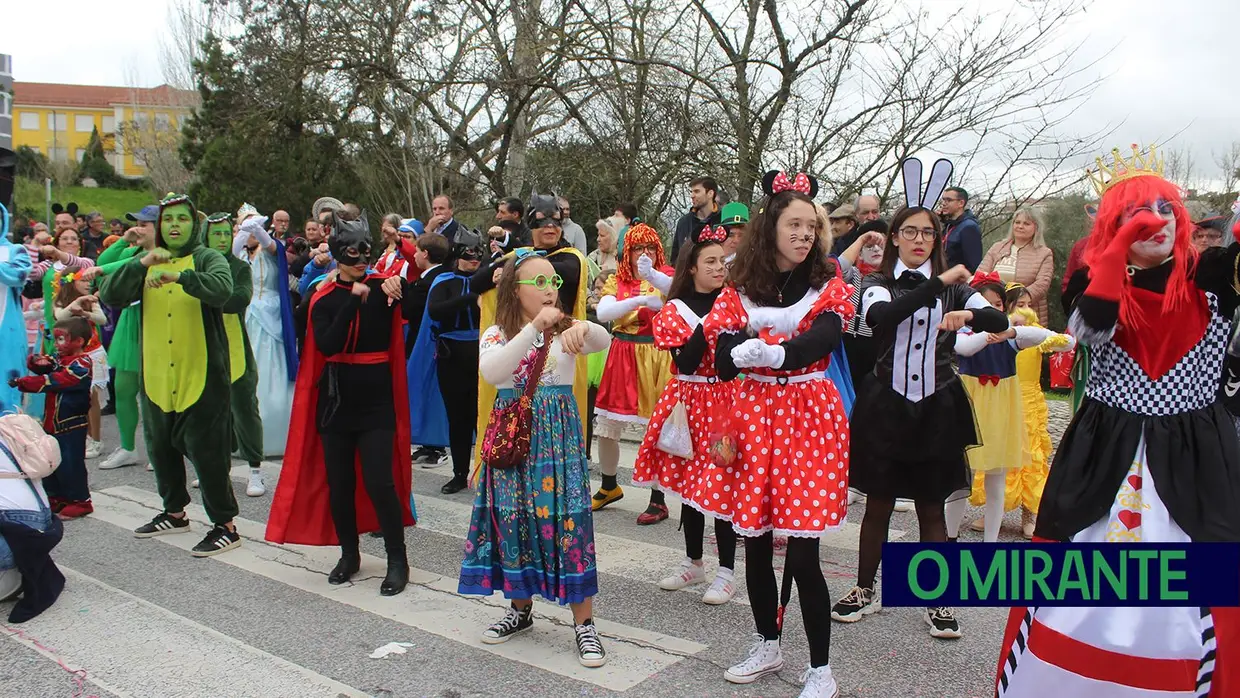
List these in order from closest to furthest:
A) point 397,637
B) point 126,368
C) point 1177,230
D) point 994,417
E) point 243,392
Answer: point 1177,230 < point 397,637 < point 994,417 < point 243,392 < point 126,368

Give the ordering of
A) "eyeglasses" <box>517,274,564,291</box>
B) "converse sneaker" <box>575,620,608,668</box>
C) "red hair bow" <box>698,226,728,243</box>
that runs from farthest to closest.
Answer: "red hair bow" <box>698,226,728,243</box>
"eyeglasses" <box>517,274,564,291</box>
"converse sneaker" <box>575,620,608,668</box>

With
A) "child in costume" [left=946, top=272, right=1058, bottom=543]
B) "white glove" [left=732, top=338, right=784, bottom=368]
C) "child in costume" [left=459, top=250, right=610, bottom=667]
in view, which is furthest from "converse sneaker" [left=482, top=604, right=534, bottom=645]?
"child in costume" [left=946, top=272, right=1058, bottom=543]

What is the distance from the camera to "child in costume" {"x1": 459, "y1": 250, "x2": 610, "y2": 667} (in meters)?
3.92

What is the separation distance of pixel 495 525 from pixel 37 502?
2451 millimetres

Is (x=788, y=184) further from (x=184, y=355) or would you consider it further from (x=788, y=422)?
(x=184, y=355)

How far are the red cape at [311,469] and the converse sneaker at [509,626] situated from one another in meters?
1.16

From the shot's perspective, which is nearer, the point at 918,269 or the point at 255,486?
the point at 918,269

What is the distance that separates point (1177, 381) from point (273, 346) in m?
7.30

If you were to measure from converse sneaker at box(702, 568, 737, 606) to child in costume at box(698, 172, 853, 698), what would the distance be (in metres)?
0.96

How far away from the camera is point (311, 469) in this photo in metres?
5.19

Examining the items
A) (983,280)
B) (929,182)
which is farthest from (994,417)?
(929,182)

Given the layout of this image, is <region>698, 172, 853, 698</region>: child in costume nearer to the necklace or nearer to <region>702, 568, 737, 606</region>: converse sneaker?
the necklace

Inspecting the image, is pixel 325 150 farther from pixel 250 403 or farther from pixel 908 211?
pixel 908 211

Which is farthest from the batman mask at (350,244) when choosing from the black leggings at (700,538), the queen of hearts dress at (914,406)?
the queen of hearts dress at (914,406)
